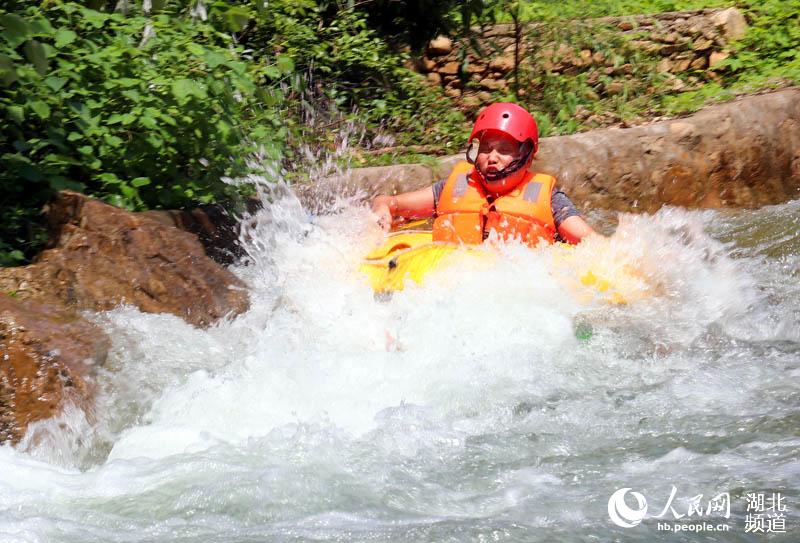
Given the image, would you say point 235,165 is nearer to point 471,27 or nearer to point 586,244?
point 586,244

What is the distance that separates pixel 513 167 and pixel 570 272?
2.63 feet

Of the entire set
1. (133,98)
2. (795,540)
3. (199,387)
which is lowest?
(199,387)

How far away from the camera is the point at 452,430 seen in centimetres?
373

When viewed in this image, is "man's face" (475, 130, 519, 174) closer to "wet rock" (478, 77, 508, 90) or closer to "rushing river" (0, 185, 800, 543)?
"rushing river" (0, 185, 800, 543)

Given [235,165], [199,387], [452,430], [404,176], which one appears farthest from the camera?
[404,176]

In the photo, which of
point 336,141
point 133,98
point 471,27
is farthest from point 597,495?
point 471,27

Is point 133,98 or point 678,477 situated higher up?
point 133,98

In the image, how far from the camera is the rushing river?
3.08 meters

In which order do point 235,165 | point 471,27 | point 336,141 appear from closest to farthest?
point 235,165
point 336,141
point 471,27

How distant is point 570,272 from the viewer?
4.70 m

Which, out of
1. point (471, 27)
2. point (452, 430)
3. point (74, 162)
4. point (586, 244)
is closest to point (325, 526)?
point (452, 430)

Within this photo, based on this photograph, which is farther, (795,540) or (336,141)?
(336,141)

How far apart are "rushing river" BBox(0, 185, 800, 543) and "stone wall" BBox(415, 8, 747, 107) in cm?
362

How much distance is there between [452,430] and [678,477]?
86 cm
